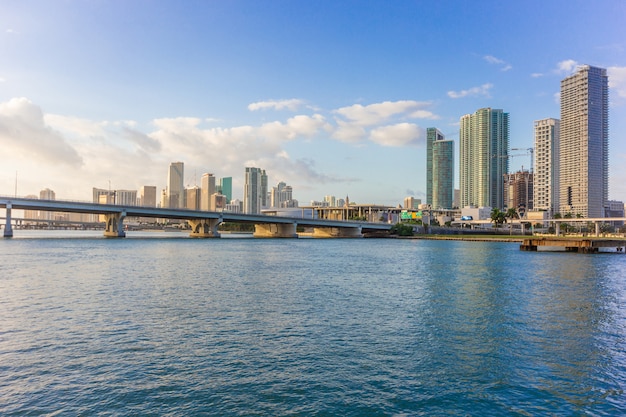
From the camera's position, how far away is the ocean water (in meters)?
16.3

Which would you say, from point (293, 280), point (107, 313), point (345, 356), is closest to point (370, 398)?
point (345, 356)

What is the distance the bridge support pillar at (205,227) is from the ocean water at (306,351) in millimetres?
145170

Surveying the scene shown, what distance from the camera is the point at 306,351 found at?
72.5ft

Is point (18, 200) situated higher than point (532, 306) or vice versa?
point (18, 200)

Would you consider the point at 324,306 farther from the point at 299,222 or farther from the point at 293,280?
the point at 299,222

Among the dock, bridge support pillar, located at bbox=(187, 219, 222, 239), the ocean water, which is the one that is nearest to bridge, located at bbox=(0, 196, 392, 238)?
bridge support pillar, located at bbox=(187, 219, 222, 239)

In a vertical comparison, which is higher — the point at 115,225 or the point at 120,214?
the point at 120,214

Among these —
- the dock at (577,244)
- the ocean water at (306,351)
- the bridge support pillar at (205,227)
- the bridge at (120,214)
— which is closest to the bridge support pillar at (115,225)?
the bridge at (120,214)

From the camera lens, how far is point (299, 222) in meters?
199

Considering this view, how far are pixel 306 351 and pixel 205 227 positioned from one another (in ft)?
584

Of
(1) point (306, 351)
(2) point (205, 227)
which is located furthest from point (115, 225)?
(1) point (306, 351)

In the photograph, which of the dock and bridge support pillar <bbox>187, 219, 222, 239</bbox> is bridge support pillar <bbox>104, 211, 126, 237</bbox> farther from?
the dock

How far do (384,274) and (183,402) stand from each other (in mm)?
44366

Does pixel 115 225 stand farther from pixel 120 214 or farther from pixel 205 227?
pixel 205 227
